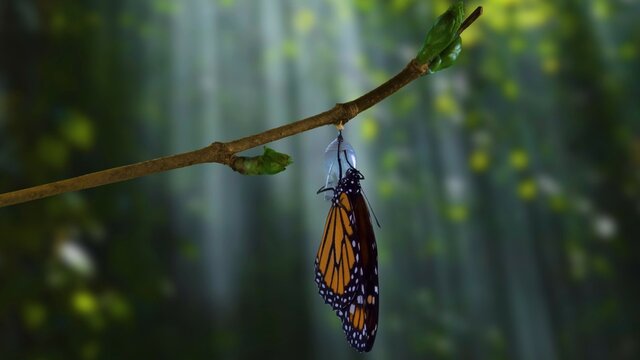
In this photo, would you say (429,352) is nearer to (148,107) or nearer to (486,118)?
(486,118)

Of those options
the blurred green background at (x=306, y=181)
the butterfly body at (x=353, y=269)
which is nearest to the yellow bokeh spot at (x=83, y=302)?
the blurred green background at (x=306, y=181)

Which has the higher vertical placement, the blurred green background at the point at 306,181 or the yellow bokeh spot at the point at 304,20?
the yellow bokeh spot at the point at 304,20

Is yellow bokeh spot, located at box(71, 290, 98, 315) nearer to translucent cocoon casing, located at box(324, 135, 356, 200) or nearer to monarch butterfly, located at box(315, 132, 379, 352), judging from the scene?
monarch butterfly, located at box(315, 132, 379, 352)

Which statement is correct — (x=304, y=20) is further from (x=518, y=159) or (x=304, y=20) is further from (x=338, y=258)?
(x=338, y=258)

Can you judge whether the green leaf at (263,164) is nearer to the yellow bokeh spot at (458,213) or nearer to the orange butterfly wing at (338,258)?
the orange butterfly wing at (338,258)

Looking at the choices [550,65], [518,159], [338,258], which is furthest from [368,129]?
[338,258]

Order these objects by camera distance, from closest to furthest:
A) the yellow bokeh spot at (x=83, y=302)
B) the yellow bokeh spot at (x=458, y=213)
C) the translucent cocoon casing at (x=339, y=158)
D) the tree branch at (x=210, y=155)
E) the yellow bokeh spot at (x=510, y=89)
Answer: the tree branch at (x=210, y=155) < the translucent cocoon casing at (x=339, y=158) < the yellow bokeh spot at (x=83, y=302) < the yellow bokeh spot at (x=458, y=213) < the yellow bokeh spot at (x=510, y=89)

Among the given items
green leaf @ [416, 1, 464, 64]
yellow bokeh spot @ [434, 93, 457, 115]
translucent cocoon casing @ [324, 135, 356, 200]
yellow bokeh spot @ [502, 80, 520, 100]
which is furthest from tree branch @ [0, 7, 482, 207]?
yellow bokeh spot @ [502, 80, 520, 100]
